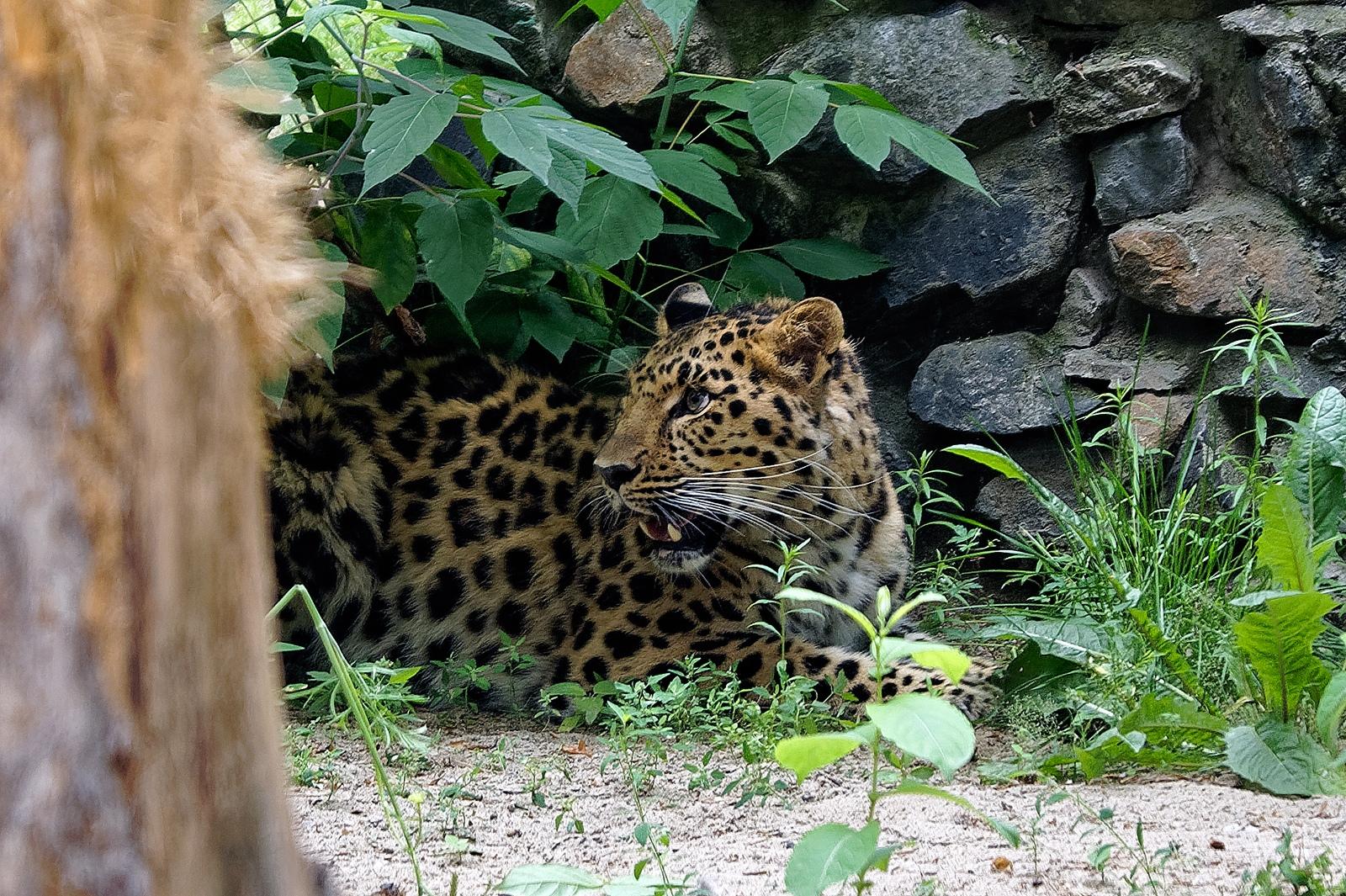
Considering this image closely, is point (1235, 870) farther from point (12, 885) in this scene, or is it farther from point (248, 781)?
point (12, 885)

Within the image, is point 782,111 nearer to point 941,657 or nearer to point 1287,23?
point 1287,23

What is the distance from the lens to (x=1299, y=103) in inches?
197

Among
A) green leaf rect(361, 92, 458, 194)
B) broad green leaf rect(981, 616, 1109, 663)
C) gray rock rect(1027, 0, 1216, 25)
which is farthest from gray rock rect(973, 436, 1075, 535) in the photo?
green leaf rect(361, 92, 458, 194)

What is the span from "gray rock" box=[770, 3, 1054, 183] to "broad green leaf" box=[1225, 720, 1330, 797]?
114 inches

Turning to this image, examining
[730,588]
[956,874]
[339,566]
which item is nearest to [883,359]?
[730,588]

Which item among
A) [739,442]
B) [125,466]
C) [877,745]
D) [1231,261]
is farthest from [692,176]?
[125,466]

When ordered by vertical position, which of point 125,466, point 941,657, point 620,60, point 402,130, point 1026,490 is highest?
point 620,60

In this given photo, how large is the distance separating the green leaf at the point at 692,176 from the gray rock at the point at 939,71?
0.81 meters

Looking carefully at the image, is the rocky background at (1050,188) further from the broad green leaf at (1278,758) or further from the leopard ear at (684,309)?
the broad green leaf at (1278,758)

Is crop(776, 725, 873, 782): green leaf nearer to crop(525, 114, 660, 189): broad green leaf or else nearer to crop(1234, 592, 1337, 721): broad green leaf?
crop(1234, 592, 1337, 721): broad green leaf

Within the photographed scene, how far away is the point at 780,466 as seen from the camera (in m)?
4.62

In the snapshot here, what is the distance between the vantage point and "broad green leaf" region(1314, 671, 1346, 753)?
3.33 metres

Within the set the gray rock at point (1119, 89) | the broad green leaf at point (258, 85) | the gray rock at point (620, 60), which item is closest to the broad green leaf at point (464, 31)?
the broad green leaf at point (258, 85)

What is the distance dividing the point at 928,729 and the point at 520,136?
2460mm
